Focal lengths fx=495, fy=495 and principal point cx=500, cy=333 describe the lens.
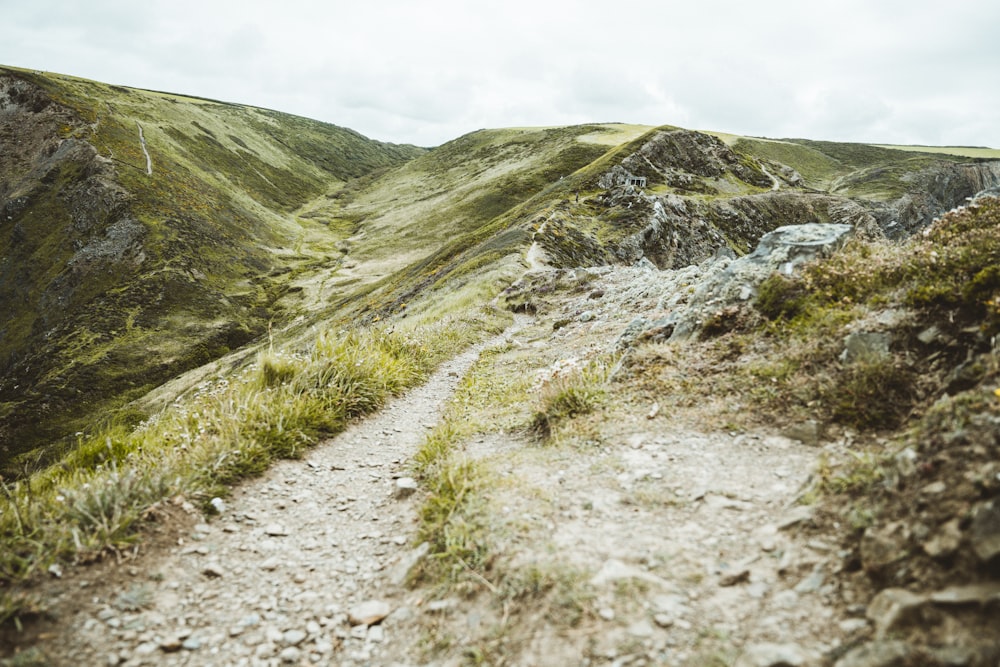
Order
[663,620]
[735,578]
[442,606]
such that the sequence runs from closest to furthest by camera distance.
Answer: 1. [663,620]
2. [735,578]
3. [442,606]

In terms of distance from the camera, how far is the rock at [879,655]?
2812 mm

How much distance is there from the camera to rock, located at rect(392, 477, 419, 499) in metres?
7.11

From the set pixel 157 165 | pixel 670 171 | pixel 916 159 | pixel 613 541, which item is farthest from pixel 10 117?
pixel 916 159

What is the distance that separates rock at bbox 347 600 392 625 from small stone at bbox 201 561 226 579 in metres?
1.61

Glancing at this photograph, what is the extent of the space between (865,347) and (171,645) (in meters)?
8.30

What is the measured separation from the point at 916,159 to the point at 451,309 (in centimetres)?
19792

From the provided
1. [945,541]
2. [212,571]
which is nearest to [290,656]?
[212,571]

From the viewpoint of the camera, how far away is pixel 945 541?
3262 millimetres

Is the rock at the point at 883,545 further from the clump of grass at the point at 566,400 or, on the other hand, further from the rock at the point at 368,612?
the clump of grass at the point at 566,400

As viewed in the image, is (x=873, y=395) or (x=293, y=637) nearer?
(x=293, y=637)

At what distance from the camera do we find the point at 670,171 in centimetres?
7044

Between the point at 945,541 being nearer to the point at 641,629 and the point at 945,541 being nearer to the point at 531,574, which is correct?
the point at 641,629

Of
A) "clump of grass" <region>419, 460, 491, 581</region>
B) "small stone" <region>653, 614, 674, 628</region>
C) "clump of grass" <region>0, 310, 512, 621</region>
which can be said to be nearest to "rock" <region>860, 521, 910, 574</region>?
"small stone" <region>653, 614, 674, 628</region>

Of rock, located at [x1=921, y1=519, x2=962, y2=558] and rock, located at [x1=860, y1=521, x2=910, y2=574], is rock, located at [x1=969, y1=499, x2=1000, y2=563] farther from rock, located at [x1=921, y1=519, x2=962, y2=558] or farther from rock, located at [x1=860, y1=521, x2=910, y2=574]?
rock, located at [x1=860, y1=521, x2=910, y2=574]
